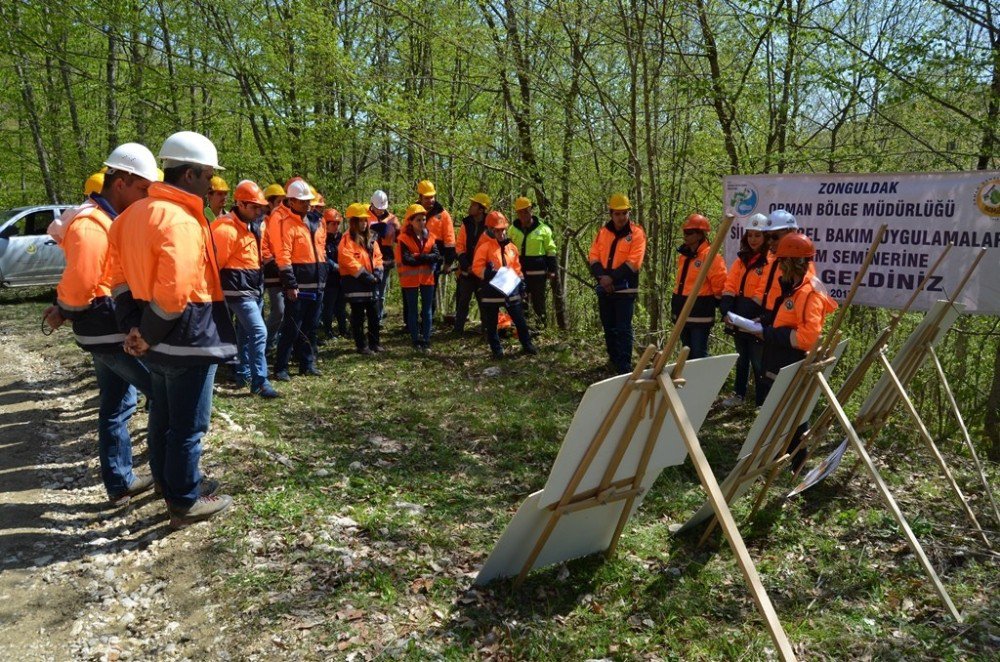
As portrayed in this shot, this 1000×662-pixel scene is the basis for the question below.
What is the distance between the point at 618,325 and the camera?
30.5 feet

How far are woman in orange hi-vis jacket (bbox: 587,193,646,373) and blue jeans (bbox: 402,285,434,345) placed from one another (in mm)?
2878

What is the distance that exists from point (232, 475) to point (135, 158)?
255cm

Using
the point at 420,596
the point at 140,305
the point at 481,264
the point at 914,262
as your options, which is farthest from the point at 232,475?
the point at 914,262

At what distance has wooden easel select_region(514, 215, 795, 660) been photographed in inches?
115

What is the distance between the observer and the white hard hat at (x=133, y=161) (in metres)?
4.90

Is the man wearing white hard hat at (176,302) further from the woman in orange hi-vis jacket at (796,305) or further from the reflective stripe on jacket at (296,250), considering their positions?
the woman in orange hi-vis jacket at (796,305)

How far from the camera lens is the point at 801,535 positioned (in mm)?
5281

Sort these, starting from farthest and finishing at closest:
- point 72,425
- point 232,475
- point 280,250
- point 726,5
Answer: point 726,5
point 280,250
point 72,425
point 232,475

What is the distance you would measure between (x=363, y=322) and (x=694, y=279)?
4890 millimetres

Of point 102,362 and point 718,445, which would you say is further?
point 718,445

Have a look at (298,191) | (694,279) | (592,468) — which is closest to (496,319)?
(694,279)

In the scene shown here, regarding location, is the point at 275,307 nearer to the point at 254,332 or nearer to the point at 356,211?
the point at 254,332

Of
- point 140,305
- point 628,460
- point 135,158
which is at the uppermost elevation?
point 135,158

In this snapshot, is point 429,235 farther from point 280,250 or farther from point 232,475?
point 232,475
